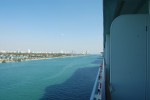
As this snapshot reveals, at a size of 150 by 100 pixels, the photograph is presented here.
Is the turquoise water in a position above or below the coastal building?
below

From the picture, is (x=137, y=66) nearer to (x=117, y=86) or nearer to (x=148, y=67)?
(x=148, y=67)

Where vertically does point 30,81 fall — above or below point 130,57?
below

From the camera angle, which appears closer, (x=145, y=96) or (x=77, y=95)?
(x=145, y=96)

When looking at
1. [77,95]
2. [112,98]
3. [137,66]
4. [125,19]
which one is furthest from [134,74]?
[77,95]

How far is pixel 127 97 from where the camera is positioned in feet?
11.0

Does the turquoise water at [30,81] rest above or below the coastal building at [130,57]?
below

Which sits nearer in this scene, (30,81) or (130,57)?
(130,57)

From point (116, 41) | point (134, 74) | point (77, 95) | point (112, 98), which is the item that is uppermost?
point (116, 41)

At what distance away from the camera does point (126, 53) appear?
337 centimetres

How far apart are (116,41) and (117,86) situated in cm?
80

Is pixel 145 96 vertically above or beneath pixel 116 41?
beneath

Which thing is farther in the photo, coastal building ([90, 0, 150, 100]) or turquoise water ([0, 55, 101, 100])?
turquoise water ([0, 55, 101, 100])

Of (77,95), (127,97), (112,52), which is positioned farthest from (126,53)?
(77,95)

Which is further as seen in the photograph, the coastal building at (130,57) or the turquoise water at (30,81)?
the turquoise water at (30,81)
